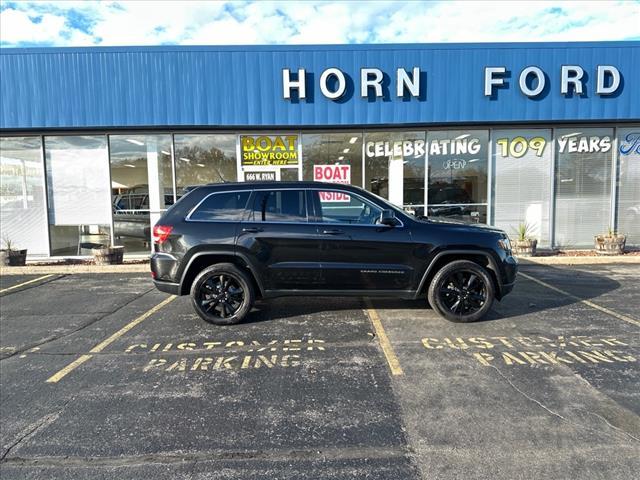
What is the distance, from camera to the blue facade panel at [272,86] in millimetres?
10250

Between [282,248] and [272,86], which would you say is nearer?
[282,248]

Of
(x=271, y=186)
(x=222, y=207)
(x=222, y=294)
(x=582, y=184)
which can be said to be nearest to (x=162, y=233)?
(x=222, y=207)

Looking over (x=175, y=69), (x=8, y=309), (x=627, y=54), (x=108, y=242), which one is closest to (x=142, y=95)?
(x=175, y=69)

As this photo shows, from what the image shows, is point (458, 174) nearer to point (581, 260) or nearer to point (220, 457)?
point (581, 260)

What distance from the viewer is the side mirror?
540cm

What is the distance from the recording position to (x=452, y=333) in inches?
204

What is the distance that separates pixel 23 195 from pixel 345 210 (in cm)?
994

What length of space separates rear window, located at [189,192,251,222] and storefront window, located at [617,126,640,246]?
419 inches

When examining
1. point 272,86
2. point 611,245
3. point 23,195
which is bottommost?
point 611,245

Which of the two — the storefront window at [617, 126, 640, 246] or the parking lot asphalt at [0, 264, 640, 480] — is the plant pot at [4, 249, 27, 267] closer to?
the parking lot asphalt at [0, 264, 640, 480]

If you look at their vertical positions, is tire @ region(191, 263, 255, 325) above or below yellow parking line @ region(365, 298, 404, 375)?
above

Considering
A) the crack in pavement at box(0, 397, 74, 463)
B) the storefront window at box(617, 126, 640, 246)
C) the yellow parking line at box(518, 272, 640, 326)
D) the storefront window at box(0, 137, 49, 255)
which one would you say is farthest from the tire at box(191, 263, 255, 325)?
the storefront window at box(617, 126, 640, 246)

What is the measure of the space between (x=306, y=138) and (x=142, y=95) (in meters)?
4.08

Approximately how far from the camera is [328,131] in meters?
11.1
